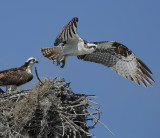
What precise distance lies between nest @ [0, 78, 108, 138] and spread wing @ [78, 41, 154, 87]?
2.49 metres

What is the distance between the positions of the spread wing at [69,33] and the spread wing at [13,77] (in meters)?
1.11

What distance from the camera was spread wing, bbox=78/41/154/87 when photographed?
10.4 m

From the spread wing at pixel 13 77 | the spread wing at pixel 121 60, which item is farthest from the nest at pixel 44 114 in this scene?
the spread wing at pixel 121 60

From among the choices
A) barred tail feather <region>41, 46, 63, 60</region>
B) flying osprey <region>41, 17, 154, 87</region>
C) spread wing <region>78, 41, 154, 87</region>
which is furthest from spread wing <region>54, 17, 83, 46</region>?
spread wing <region>78, 41, 154, 87</region>

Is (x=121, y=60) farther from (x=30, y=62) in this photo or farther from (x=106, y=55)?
(x=30, y=62)

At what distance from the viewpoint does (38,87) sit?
25.9 ft

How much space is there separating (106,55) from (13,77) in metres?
2.54

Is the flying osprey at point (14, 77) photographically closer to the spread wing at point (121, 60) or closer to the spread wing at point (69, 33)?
the spread wing at point (69, 33)

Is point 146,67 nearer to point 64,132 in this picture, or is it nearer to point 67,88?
point 67,88

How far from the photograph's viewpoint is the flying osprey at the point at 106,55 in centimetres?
982

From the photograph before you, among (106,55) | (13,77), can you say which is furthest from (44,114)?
(106,55)

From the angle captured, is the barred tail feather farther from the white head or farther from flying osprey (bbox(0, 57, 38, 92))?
flying osprey (bbox(0, 57, 38, 92))

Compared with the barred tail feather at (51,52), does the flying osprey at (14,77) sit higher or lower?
lower

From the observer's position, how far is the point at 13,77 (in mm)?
9328
